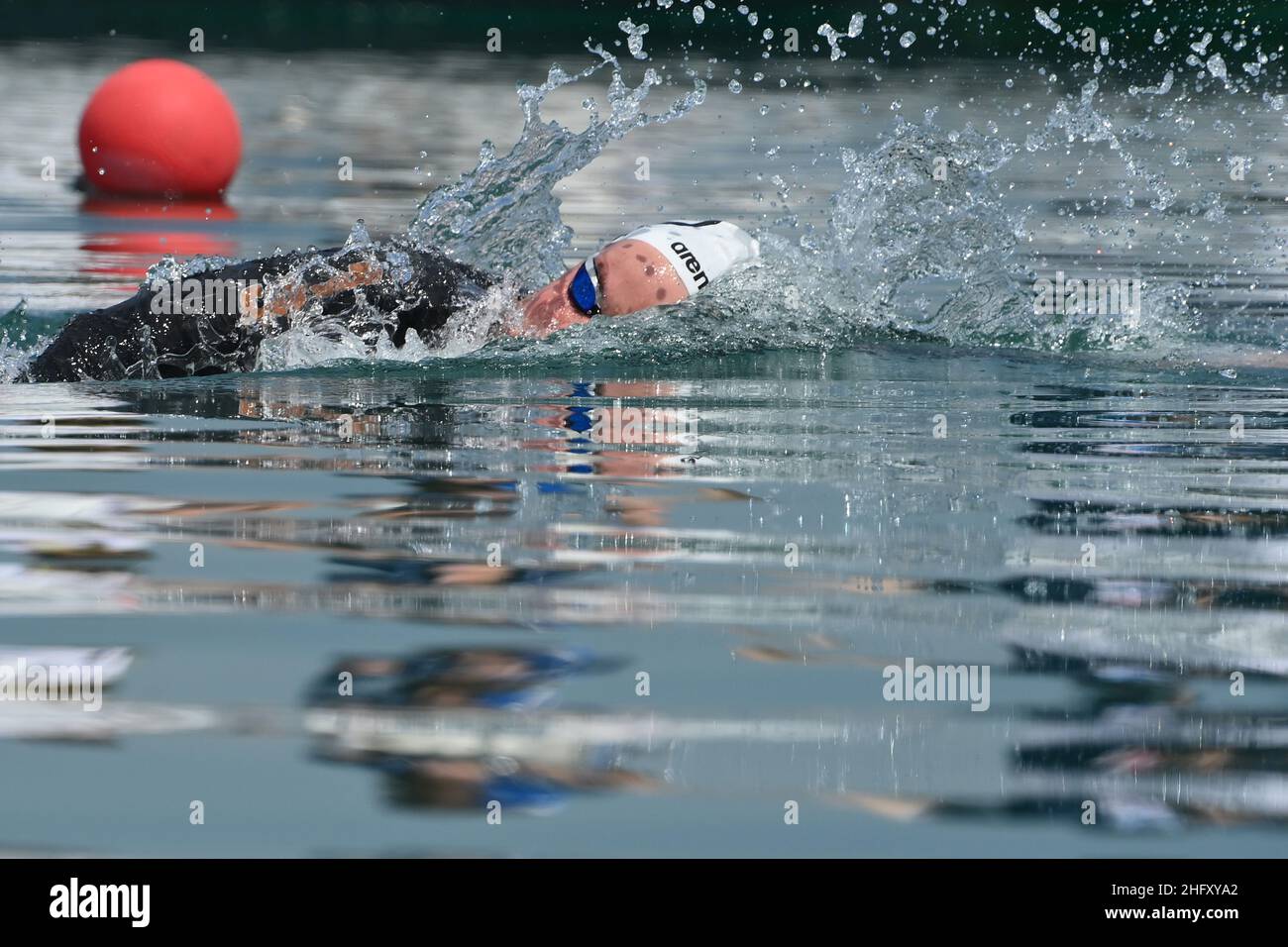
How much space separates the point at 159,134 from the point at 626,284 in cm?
746

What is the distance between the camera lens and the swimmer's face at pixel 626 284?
22.3 feet

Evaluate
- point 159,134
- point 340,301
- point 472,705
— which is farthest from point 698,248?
point 159,134

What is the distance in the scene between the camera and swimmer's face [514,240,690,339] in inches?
268

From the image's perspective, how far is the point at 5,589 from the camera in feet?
12.3

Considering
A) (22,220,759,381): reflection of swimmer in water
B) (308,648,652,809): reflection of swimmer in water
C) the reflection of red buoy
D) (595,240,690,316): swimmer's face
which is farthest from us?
the reflection of red buoy

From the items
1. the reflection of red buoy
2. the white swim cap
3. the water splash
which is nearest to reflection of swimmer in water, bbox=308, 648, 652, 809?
the white swim cap

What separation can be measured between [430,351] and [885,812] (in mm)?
4668

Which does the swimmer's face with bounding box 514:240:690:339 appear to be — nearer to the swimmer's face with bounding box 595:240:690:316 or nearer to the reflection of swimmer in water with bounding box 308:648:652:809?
the swimmer's face with bounding box 595:240:690:316

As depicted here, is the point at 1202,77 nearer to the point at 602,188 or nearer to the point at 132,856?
the point at 602,188

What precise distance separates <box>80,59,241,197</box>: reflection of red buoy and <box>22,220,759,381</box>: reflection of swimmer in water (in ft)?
21.9

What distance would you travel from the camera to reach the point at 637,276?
682 cm

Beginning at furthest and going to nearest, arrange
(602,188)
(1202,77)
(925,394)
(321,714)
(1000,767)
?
(1202,77) → (602,188) → (925,394) → (321,714) → (1000,767)

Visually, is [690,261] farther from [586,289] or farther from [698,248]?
[586,289]

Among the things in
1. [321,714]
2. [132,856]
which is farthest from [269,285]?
[132,856]
